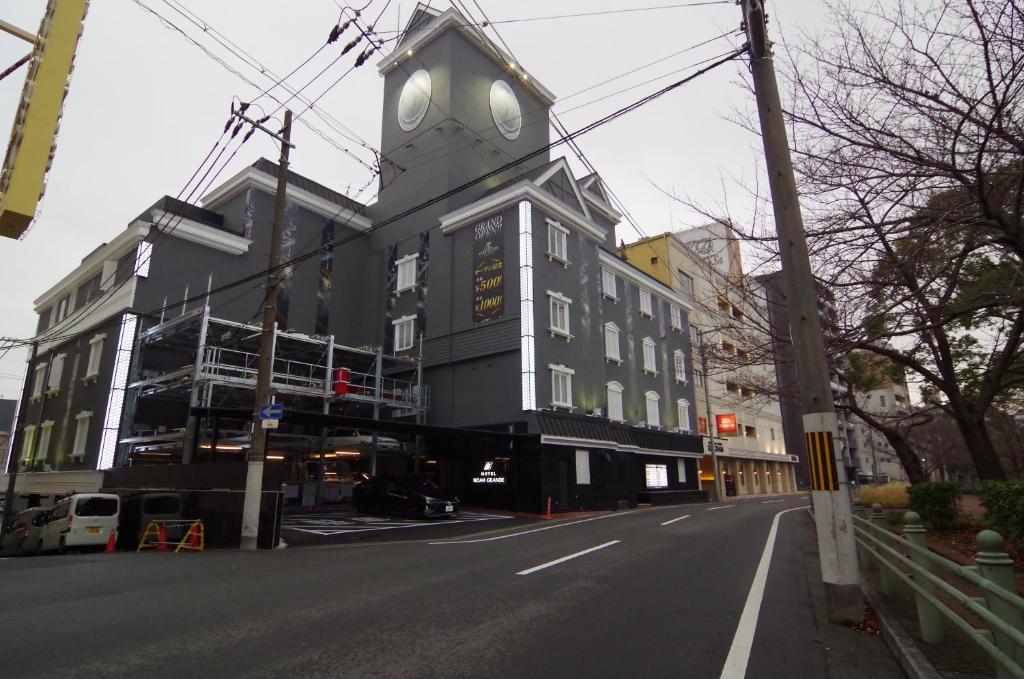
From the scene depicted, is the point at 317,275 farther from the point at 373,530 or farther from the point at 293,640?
the point at 293,640

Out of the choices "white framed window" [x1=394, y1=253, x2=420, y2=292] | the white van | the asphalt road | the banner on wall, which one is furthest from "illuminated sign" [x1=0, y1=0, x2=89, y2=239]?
"white framed window" [x1=394, y1=253, x2=420, y2=292]

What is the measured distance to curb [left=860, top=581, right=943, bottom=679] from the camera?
4355 millimetres

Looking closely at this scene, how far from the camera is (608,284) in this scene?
35875 mm

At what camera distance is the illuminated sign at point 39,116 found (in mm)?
4570

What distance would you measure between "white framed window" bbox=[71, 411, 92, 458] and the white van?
1188 cm

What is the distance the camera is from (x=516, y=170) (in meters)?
37.1

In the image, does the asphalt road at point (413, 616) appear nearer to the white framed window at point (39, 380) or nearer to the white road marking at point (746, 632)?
the white road marking at point (746, 632)

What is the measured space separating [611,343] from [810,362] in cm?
2801

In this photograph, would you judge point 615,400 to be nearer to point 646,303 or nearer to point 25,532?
Answer: point 646,303

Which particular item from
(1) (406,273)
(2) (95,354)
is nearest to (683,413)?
(1) (406,273)

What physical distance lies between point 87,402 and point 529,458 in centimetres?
2200

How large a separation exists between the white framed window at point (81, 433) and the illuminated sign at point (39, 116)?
27.6 meters

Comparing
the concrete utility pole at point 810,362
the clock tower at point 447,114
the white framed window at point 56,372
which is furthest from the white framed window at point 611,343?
the white framed window at point 56,372

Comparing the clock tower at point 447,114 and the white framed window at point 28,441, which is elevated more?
the clock tower at point 447,114
